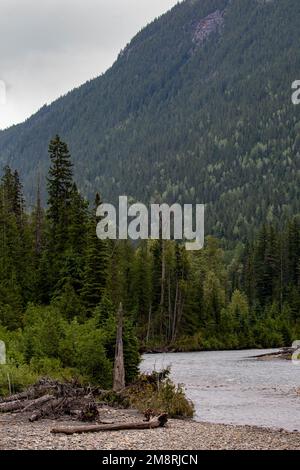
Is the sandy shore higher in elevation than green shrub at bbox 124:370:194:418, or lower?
higher

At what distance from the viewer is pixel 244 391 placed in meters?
38.0

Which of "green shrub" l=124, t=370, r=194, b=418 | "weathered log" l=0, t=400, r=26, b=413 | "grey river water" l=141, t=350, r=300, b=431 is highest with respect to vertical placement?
"weathered log" l=0, t=400, r=26, b=413

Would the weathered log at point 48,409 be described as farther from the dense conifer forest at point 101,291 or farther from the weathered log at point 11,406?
the dense conifer forest at point 101,291

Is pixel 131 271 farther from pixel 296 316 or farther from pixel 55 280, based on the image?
pixel 55 280

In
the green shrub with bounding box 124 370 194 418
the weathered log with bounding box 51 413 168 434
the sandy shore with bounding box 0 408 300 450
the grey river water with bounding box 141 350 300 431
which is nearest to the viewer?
the sandy shore with bounding box 0 408 300 450

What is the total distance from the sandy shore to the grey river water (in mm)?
3761

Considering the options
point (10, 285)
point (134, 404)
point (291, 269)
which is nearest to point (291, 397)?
point (134, 404)

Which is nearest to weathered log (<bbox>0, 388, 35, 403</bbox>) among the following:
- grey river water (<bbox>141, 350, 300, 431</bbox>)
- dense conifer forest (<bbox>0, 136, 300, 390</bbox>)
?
dense conifer forest (<bbox>0, 136, 300, 390</bbox>)

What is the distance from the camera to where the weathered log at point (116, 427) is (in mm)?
19822

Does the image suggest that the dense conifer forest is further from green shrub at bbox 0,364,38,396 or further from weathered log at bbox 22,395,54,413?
weathered log at bbox 22,395,54,413

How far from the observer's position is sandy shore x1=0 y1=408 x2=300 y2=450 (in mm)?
17797

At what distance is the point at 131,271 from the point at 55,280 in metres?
40.5

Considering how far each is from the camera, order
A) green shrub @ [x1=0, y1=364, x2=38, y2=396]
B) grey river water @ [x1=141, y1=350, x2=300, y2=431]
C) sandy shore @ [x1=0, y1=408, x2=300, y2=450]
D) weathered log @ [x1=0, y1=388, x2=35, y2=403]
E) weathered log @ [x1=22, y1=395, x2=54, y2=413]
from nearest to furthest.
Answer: sandy shore @ [x1=0, y1=408, x2=300, y2=450] → weathered log @ [x1=22, y1=395, x2=54, y2=413] → weathered log @ [x1=0, y1=388, x2=35, y2=403] → green shrub @ [x1=0, y1=364, x2=38, y2=396] → grey river water @ [x1=141, y1=350, x2=300, y2=431]

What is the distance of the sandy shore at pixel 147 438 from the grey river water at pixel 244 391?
3.76 metres
